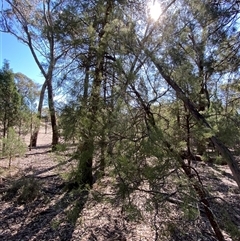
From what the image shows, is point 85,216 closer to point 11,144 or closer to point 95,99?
point 95,99

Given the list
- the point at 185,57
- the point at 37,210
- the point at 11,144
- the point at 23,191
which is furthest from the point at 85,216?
the point at 11,144

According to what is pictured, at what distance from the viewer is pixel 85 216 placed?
138 inches

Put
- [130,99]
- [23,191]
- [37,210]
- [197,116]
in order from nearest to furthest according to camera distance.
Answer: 1. [130,99]
2. [197,116]
3. [37,210]
4. [23,191]

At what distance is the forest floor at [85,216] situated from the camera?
2475mm

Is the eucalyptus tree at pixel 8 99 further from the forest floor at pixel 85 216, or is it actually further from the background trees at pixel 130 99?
the background trees at pixel 130 99

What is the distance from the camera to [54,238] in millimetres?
3100

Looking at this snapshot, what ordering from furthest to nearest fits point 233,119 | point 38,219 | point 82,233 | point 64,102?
point 38,219 → point 82,233 → point 233,119 → point 64,102

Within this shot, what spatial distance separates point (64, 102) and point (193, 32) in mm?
2468

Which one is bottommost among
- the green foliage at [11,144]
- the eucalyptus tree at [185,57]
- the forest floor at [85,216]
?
the forest floor at [85,216]

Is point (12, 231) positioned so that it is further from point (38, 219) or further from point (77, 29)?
point (77, 29)

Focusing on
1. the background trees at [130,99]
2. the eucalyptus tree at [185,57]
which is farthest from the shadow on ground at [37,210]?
the eucalyptus tree at [185,57]

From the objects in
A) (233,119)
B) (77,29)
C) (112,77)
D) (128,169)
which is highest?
(77,29)

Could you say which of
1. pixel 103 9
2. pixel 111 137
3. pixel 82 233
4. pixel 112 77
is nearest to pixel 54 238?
pixel 82 233

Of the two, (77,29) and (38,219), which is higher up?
(77,29)
